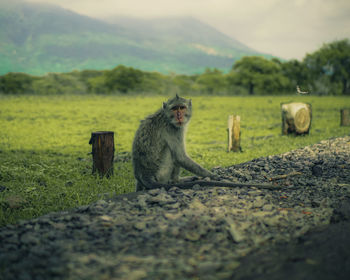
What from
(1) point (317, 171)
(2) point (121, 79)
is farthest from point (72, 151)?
(2) point (121, 79)

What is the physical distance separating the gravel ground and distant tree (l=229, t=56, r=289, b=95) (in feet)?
215

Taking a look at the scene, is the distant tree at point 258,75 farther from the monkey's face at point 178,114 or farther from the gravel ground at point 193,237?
the gravel ground at point 193,237

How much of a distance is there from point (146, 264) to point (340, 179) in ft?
16.7

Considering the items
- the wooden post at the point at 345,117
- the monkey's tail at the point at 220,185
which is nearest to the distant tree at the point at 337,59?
the wooden post at the point at 345,117

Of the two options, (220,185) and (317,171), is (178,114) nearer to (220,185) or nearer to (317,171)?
(220,185)

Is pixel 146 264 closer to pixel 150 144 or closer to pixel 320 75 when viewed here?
pixel 150 144

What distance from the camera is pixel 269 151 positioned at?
11.2 meters

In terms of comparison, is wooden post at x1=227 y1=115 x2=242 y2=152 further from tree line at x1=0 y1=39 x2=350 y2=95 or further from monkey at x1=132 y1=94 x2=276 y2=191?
tree line at x1=0 y1=39 x2=350 y2=95

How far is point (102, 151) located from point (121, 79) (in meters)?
73.2

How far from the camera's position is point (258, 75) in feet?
230

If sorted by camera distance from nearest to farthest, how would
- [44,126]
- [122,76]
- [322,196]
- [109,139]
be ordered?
[322,196]
[109,139]
[44,126]
[122,76]

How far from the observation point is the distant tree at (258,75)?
67562 mm

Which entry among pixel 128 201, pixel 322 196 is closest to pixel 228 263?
pixel 128 201

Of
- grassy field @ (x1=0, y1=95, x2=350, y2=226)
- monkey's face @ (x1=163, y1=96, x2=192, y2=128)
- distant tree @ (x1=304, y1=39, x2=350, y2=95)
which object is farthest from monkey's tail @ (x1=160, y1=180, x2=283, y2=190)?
distant tree @ (x1=304, y1=39, x2=350, y2=95)
